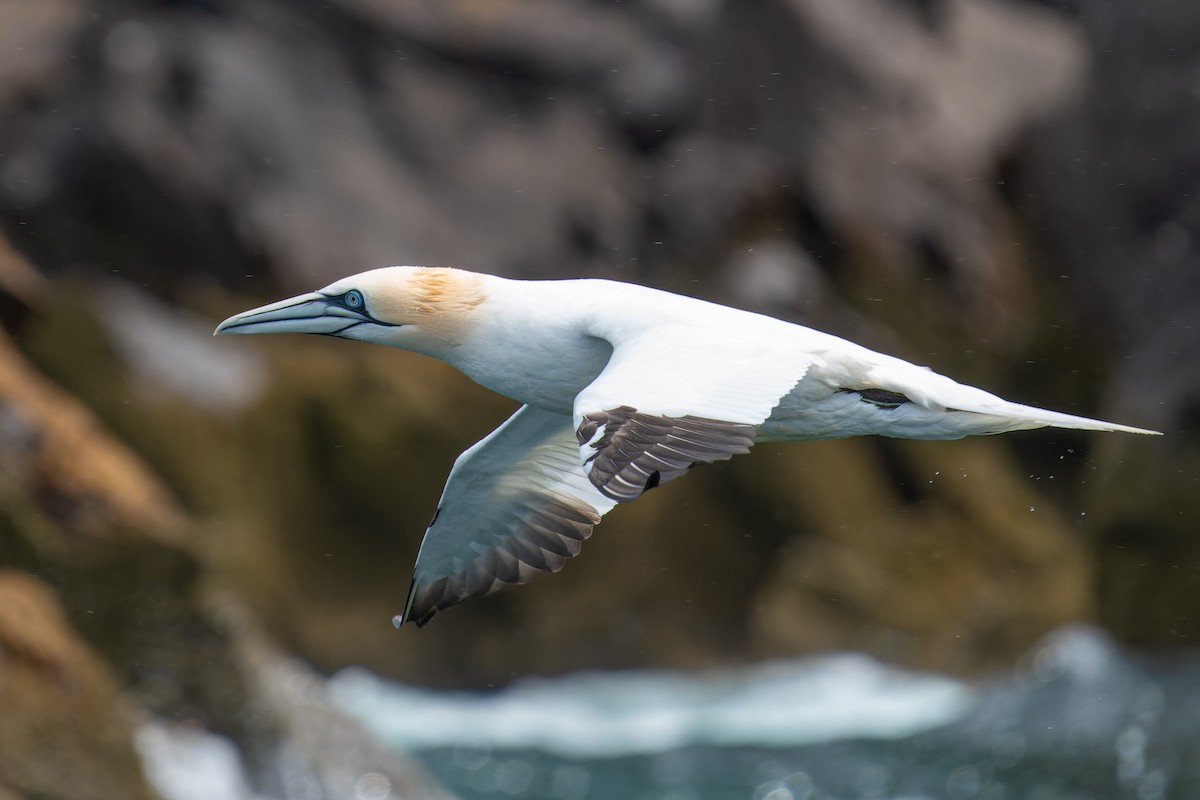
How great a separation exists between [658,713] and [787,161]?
616 cm

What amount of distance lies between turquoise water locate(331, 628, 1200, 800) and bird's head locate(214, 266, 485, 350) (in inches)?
316

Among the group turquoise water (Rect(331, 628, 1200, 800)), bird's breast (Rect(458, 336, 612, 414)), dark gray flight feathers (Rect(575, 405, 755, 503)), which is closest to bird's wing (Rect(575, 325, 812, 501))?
dark gray flight feathers (Rect(575, 405, 755, 503))

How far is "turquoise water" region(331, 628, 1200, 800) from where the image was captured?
12.7m

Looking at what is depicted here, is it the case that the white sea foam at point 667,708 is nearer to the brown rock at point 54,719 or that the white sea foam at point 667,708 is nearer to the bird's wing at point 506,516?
the brown rock at point 54,719

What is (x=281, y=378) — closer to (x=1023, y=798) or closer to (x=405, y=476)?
(x=405, y=476)

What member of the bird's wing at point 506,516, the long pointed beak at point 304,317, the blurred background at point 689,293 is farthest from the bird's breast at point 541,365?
the blurred background at point 689,293

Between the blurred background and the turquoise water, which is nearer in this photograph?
the turquoise water

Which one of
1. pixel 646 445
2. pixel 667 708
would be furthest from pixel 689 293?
pixel 646 445

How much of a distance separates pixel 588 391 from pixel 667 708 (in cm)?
1042

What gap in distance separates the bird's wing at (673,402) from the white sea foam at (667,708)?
936cm

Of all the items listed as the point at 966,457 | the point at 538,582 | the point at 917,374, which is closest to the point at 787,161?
the point at 966,457

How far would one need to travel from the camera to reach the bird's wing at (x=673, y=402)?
14.8 feet

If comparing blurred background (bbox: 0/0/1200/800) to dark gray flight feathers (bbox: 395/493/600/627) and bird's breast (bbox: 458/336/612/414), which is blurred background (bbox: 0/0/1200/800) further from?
bird's breast (bbox: 458/336/612/414)

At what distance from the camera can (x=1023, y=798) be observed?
40.6 feet
